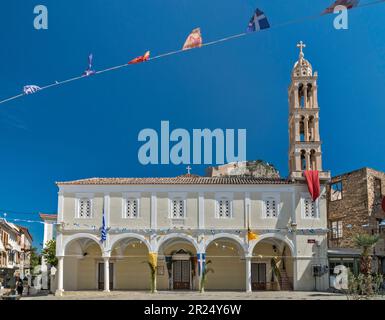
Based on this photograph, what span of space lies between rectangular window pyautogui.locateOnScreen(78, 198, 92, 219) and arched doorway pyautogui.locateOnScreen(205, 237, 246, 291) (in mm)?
7759

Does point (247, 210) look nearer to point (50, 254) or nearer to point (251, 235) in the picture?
point (251, 235)

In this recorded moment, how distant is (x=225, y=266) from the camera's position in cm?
3419

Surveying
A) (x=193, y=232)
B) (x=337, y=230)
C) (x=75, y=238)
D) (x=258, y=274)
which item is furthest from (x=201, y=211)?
(x=337, y=230)

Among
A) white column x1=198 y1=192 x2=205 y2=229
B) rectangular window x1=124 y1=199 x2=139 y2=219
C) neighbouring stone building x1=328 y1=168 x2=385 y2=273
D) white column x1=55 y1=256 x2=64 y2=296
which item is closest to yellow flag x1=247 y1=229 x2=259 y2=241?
white column x1=198 y1=192 x2=205 y2=229

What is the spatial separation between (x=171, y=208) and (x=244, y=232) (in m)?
4.68

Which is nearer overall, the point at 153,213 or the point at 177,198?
the point at 153,213

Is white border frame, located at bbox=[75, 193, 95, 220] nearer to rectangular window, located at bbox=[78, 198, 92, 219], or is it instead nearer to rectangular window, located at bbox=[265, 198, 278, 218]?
rectangular window, located at bbox=[78, 198, 92, 219]

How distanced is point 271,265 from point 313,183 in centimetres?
596

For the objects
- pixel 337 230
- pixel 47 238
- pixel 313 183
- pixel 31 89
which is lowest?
pixel 47 238

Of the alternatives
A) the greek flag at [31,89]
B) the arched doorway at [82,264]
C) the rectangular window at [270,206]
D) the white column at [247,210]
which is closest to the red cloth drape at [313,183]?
the rectangular window at [270,206]
